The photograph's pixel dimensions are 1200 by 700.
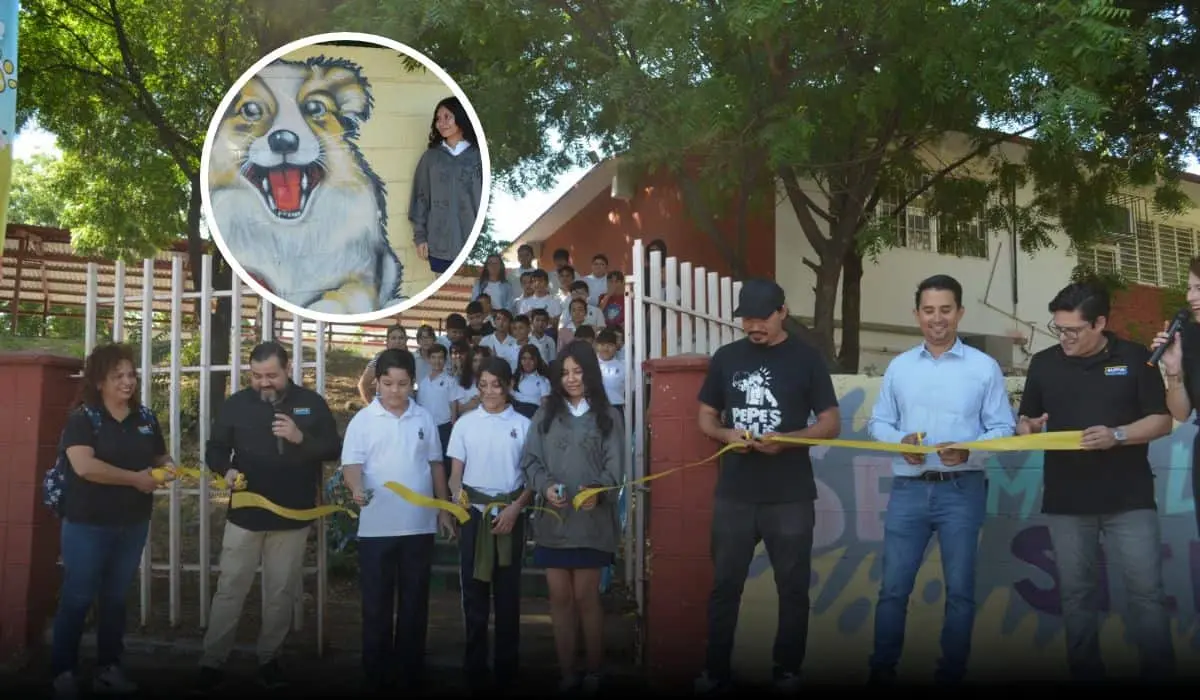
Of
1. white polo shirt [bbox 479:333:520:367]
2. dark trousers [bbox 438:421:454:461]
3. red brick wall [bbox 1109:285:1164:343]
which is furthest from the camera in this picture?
red brick wall [bbox 1109:285:1164:343]

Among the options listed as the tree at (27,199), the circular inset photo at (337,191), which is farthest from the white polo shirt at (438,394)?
the tree at (27,199)

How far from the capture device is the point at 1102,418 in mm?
5379

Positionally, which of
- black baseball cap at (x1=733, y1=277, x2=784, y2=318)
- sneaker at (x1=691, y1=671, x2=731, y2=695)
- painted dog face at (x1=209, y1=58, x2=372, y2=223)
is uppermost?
painted dog face at (x1=209, y1=58, x2=372, y2=223)

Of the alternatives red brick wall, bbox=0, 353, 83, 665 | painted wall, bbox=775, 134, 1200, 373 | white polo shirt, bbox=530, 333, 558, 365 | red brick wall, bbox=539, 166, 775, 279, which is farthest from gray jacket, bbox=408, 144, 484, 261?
painted wall, bbox=775, 134, 1200, 373

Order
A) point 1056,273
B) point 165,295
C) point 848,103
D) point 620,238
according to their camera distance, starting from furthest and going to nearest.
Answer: point 1056,273 → point 620,238 → point 848,103 → point 165,295

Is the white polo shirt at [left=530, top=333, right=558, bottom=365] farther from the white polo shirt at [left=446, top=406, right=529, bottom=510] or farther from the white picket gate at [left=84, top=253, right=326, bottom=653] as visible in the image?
the white polo shirt at [left=446, top=406, right=529, bottom=510]

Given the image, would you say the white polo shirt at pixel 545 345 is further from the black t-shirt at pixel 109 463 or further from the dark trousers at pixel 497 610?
the black t-shirt at pixel 109 463

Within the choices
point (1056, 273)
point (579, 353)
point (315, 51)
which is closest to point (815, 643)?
point (579, 353)

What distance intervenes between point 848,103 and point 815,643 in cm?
543

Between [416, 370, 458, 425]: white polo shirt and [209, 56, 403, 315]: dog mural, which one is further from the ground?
[209, 56, 403, 315]: dog mural

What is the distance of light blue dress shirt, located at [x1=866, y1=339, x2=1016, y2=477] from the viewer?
18.2ft

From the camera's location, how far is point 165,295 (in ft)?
24.6

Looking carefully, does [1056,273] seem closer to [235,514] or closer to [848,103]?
[848,103]

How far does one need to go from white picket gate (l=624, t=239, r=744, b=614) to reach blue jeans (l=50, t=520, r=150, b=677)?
2662mm
